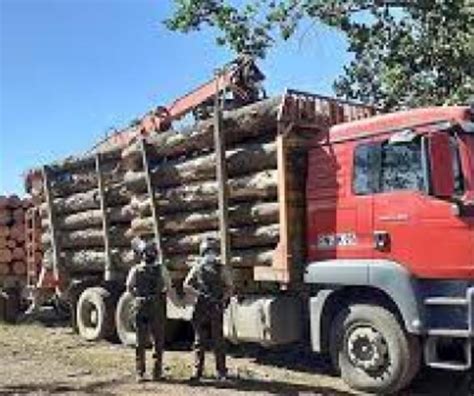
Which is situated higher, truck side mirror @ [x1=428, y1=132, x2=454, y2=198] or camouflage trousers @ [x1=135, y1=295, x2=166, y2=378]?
truck side mirror @ [x1=428, y1=132, x2=454, y2=198]

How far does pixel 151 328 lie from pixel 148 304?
0.32 meters

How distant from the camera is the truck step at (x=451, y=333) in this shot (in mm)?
10422

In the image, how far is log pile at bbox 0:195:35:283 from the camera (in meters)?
20.5

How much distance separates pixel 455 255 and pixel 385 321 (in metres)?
1.13

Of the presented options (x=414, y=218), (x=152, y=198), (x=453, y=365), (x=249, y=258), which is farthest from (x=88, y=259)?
(x=453, y=365)

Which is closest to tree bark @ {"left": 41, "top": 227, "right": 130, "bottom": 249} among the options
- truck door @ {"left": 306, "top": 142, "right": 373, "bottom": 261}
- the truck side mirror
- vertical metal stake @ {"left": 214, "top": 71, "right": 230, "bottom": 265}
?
vertical metal stake @ {"left": 214, "top": 71, "right": 230, "bottom": 265}

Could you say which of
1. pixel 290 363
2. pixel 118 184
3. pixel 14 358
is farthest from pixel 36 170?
pixel 290 363

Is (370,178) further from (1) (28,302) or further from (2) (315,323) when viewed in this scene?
(1) (28,302)

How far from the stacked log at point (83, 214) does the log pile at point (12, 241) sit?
2112 millimetres

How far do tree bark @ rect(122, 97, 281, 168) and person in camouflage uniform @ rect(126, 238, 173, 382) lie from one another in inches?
76.3

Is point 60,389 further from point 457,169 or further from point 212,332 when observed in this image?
point 457,169

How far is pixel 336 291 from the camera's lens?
11844mm

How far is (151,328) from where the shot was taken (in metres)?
12.6

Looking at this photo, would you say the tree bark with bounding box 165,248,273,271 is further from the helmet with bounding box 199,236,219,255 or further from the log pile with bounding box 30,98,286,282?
the helmet with bounding box 199,236,219,255
